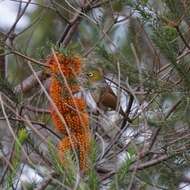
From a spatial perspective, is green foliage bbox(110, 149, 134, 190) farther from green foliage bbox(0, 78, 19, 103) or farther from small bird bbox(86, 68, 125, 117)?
green foliage bbox(0, 78, 19, 103)

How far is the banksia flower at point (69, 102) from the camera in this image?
63.5 inches

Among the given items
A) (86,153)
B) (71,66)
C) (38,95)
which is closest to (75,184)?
(86,153)

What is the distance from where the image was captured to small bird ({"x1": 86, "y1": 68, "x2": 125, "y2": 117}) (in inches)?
75.6

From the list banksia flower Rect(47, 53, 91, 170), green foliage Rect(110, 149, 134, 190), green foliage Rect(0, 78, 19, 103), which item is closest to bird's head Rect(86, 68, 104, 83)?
banksia flower Rect(47, 53, 91, 170)

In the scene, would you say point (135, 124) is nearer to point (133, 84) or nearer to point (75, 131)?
point (133, 84)

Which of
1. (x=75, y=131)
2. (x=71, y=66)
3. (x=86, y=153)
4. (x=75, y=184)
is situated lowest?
(x=75, y=184)

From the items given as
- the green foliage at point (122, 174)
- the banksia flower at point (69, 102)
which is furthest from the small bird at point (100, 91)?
the green foliage at point (122, 174)

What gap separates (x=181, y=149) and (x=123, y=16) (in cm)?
77

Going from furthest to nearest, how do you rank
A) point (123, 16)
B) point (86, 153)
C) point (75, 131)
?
point (123, 16) → point (75, 131) → point (86, 153)

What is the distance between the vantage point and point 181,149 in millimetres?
1805

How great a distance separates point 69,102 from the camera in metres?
1.65

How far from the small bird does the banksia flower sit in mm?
151

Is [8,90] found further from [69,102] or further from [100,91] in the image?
[100,91]

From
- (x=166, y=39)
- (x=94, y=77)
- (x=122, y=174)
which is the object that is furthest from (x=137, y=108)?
(x=122, y=174)
